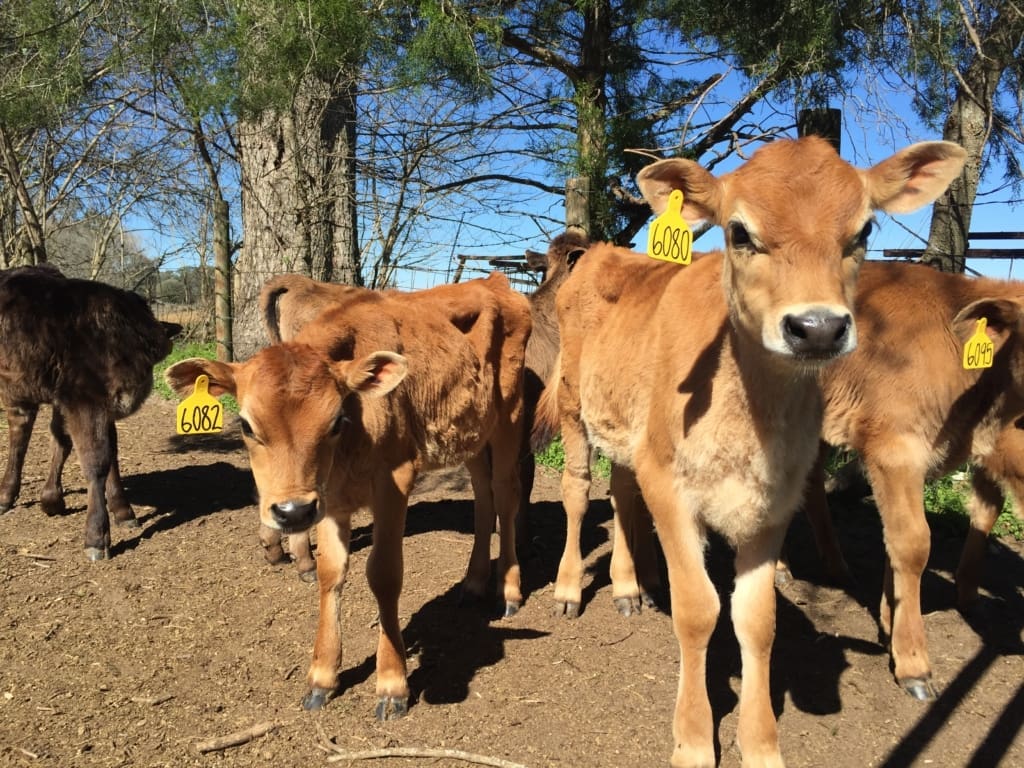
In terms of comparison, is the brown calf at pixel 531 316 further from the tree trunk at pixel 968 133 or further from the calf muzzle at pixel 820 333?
the tree trunk at pixel 968 133

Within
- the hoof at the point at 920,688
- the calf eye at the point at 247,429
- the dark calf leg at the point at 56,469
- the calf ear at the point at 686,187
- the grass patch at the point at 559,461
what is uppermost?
the calf ear at the point at 686,187

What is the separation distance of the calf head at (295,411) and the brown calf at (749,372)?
131 centimetres

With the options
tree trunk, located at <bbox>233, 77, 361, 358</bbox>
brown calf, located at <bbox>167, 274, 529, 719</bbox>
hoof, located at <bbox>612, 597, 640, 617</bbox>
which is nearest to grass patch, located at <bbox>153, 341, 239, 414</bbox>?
tree trunk, located at <bbox>233, 77, 361, 358</bbox>

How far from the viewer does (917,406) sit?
414cm

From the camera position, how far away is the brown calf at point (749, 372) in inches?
100

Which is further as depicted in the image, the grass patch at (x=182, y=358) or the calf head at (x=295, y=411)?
the grass patch at (x=182, y=358)

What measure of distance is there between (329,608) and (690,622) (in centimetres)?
178

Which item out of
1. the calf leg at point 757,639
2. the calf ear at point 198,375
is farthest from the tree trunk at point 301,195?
the calf leg at point 757,639

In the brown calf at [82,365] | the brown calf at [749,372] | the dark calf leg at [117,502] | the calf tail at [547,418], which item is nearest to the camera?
the brown calf at [749,372]

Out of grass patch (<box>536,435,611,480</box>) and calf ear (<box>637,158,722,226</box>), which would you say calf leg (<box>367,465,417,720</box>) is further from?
grass patch (<box>536,435,611,480</box>)

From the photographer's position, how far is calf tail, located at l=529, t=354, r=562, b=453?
539cm

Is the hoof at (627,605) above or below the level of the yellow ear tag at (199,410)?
below

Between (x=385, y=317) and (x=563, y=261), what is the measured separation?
2575 mm

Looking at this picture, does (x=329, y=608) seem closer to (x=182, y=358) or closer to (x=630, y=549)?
(x=630, y=549)
